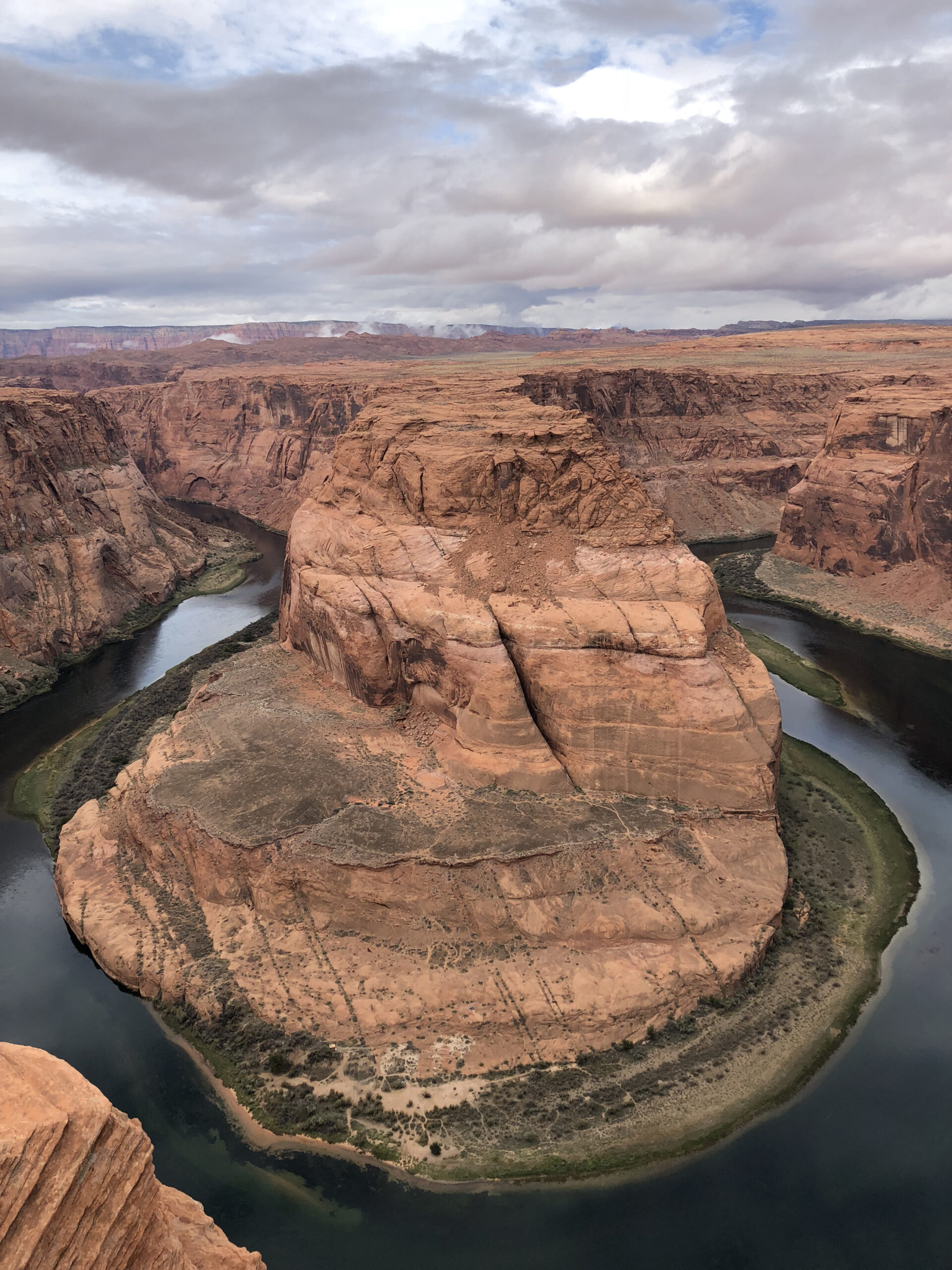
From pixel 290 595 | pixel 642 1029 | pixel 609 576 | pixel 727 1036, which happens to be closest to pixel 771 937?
pixel 727 1036

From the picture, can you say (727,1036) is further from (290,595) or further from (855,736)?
(290,595)

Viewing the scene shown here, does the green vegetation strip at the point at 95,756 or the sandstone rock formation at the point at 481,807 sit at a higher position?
the sandstone rock formation at the point at 481,807

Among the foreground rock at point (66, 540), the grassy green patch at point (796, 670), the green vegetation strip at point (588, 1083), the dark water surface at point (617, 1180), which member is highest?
the foreground rock at point (66, 540)

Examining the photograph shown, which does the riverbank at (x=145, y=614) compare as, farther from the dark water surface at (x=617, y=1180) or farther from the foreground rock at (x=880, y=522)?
the foreground rock at (x=880, y=522)

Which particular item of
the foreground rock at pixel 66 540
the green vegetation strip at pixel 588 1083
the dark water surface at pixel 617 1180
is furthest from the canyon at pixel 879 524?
the foreground rock at pixel 66 540

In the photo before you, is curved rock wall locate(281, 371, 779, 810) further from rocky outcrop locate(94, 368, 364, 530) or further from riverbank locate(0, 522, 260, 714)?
rocky outcrop locate(94, 368, 364, 530)

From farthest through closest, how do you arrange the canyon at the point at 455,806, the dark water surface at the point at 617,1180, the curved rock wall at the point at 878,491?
1. the curved rock wall at the point at 878,491
2. the canyon at the point at 455,806
3. the dark water surface at the point at 617,1180
